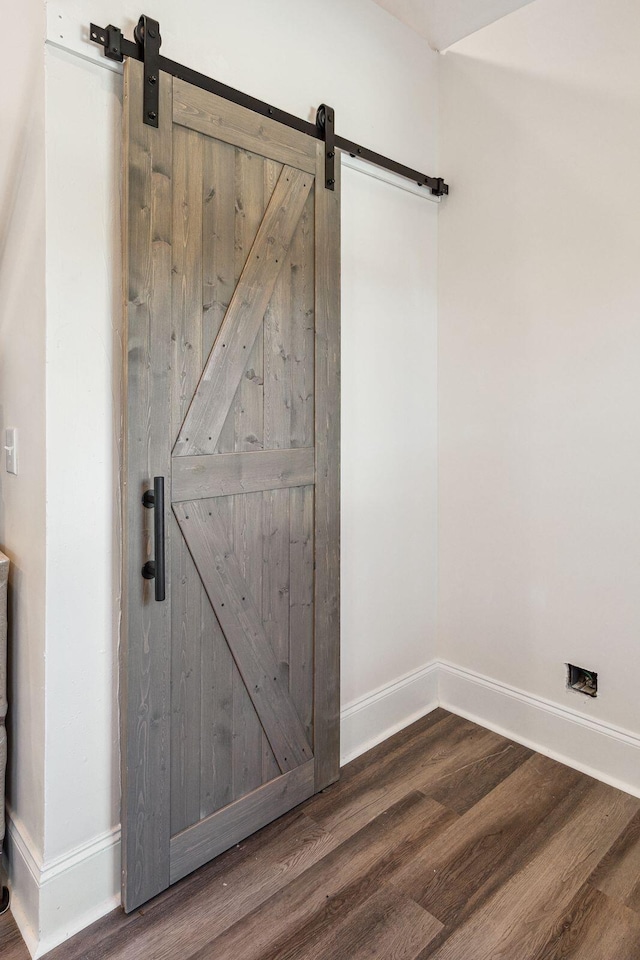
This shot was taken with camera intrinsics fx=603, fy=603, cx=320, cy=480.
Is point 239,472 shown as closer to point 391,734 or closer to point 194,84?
point 194,84

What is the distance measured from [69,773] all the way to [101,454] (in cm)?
82

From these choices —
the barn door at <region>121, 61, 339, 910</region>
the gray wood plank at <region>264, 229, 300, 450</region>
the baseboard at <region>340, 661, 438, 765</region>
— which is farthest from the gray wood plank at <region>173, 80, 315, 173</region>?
the baseboard at <region>340, 661, 438, 765</region>

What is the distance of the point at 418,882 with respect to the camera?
1.70 meters

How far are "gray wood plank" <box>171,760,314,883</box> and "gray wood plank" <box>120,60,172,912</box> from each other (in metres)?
0.07

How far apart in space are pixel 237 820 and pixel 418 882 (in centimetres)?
55

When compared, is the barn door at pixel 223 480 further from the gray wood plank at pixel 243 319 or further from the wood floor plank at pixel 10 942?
the wood floor plank at pixel 10 942

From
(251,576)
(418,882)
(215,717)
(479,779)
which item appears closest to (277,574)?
(251,576)

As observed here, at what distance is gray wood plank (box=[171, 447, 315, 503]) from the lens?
1672 millimetres

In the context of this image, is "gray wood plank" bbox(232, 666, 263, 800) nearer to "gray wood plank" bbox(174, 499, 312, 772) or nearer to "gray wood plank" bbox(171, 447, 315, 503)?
"gray wood plank" bbox(174, 499, 312, 772)

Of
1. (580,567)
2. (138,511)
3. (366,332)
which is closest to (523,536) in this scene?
(580,567)

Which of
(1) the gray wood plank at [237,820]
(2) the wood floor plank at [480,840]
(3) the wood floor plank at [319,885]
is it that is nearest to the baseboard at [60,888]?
(1) the gray wood plank at [237,820]

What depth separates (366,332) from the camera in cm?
230

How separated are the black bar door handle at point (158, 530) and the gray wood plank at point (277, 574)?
0.39 metres

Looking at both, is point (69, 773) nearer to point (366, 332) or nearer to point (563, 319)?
point (366, 332)
